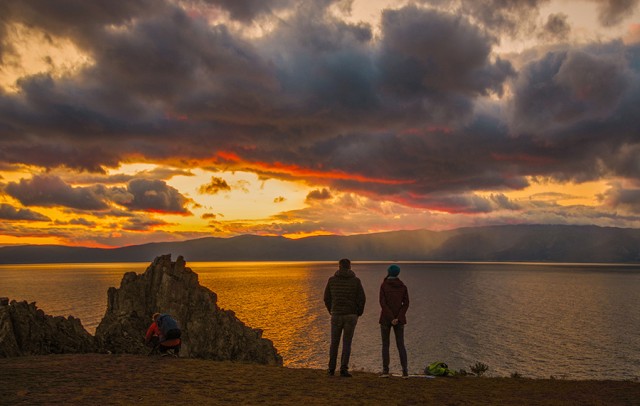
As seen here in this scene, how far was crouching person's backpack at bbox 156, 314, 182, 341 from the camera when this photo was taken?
60.2 ft

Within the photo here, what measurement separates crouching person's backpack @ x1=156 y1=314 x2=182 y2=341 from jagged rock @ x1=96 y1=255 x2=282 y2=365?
1891 centimetres

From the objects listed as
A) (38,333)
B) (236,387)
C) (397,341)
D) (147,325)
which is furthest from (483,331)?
(236,387)

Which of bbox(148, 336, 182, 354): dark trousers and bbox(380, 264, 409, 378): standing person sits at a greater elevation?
bbox(380, 264, 409, 378): standing person

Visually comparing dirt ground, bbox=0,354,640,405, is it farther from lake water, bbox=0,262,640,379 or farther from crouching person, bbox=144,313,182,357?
lake water, bbox=0,262,640,379

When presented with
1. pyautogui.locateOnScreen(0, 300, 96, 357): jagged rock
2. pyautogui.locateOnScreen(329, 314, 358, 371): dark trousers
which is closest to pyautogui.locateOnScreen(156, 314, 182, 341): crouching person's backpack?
pyautogui.locateOnScreen(0, 300, 96, 357): jagged rock

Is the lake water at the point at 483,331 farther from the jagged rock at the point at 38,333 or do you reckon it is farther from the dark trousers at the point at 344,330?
the dark trousers at the point at 344,330

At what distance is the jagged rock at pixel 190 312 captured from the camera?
132ft

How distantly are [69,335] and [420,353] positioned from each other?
47.1 m

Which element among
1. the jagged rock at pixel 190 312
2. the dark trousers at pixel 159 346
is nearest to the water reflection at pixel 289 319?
the jagged rock at pixel 190 312

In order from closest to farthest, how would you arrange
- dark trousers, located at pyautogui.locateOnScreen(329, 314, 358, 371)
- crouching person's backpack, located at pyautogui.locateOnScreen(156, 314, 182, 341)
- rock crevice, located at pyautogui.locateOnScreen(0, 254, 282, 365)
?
dark trousers, located at pyautogui.locateOnScreen(329, 314, 358, 371) < crouching person's backpack, located at pyautogui.locateOnScreen(156, 314, 182, 341) < rock crevice, located at pyautogui.locateOnScreen(0, 254, 282, 365)

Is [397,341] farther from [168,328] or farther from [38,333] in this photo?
[38,333]

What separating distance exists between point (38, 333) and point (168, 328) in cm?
756

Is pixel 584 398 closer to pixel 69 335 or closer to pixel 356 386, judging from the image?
pixel 356 386

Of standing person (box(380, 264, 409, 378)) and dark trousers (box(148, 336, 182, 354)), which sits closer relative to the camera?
standing person (box(380, 264, 409, 378))
